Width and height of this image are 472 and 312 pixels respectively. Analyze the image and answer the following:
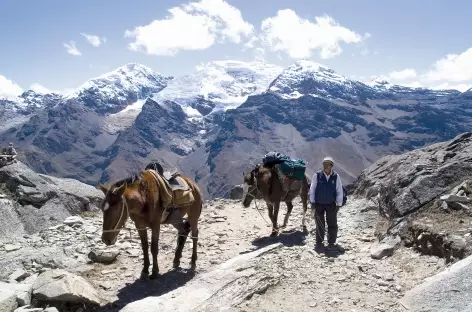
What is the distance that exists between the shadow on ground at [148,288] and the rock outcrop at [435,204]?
5.34 meters

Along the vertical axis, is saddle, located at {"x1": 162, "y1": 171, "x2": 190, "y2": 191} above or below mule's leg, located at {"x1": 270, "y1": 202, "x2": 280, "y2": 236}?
above

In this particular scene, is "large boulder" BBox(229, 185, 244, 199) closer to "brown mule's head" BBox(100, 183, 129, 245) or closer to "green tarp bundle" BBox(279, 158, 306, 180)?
"green tarp bundle" BBox(279, 158, 306, 180)

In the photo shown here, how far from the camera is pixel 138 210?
865 centimetres

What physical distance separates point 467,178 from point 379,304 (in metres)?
5.23

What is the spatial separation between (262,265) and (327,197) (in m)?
3.37

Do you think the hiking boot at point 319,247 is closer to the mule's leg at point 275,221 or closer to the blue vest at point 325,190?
the blue vest at point 325,190

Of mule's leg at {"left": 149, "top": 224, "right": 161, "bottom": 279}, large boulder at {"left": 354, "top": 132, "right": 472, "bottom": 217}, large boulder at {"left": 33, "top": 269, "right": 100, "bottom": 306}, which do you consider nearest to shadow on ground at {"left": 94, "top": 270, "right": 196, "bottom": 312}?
mule's leg at {"left": 149, "top": 224, "right": 161, "bottom": 279}

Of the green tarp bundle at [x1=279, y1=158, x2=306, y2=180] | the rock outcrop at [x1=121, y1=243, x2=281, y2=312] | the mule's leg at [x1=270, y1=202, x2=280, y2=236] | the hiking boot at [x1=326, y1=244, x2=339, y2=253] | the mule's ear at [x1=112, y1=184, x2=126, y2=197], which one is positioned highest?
the green tarp bundle at [x1=279, y1=158, x2=306, y2=180]

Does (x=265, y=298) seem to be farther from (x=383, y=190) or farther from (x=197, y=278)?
(x=383, y=190)

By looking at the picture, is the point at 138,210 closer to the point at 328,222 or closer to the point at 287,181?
the point at 328,222

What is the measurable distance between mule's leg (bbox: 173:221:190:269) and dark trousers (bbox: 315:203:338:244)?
11.9 ft

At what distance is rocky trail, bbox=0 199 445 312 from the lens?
767 cm

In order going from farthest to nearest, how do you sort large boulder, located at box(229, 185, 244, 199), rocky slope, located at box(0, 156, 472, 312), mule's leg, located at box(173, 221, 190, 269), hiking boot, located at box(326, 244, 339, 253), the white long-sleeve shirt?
large boulder, located at box(229, 185, 244, 199)
the white long-sleeve shirt
hiking boot, located at box(326, 244, 339, 253)
mule's leg, located at box(173, 221, 190, 269)
rocky slope, located at box(0, 156, 472, 312)

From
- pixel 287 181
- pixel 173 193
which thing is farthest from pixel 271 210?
pixel 173 193
